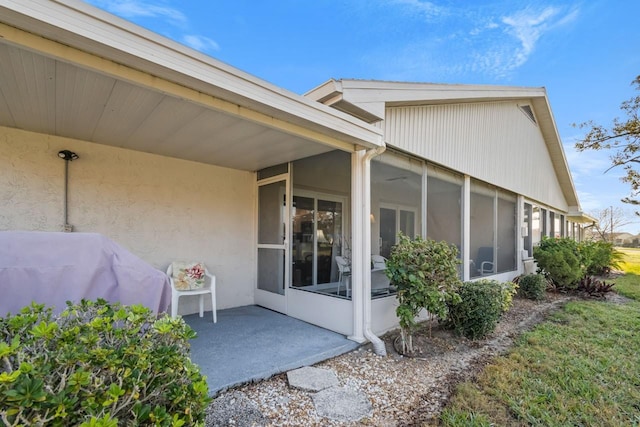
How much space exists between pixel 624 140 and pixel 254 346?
14405 mm

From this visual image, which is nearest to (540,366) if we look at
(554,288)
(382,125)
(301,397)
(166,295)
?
(301,397)

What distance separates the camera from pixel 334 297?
422 cm

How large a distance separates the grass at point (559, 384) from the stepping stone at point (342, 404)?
645mm

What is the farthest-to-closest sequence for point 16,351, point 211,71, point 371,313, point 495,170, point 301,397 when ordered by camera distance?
point 495,170, point 371,313, point 301,397, point 211,71, point 16,351

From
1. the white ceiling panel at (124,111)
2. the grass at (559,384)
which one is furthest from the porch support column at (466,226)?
the white ceiling panel at (124,111)

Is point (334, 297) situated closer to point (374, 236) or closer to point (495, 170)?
point (374, 236)

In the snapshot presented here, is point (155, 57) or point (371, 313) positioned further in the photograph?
point (371, 313)

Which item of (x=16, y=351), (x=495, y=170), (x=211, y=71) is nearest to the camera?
(x=16, y=351)

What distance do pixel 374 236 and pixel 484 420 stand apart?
93.2 inches

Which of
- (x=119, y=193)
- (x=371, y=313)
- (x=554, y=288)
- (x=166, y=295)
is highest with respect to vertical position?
(x=119, y=193)

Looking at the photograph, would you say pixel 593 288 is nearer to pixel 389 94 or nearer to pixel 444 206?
pixel 444 206

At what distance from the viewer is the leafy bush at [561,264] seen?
7.80 meters

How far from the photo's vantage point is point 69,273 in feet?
6.67

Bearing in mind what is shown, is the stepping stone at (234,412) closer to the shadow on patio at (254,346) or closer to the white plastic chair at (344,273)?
the shadow on patio at (254,346)
